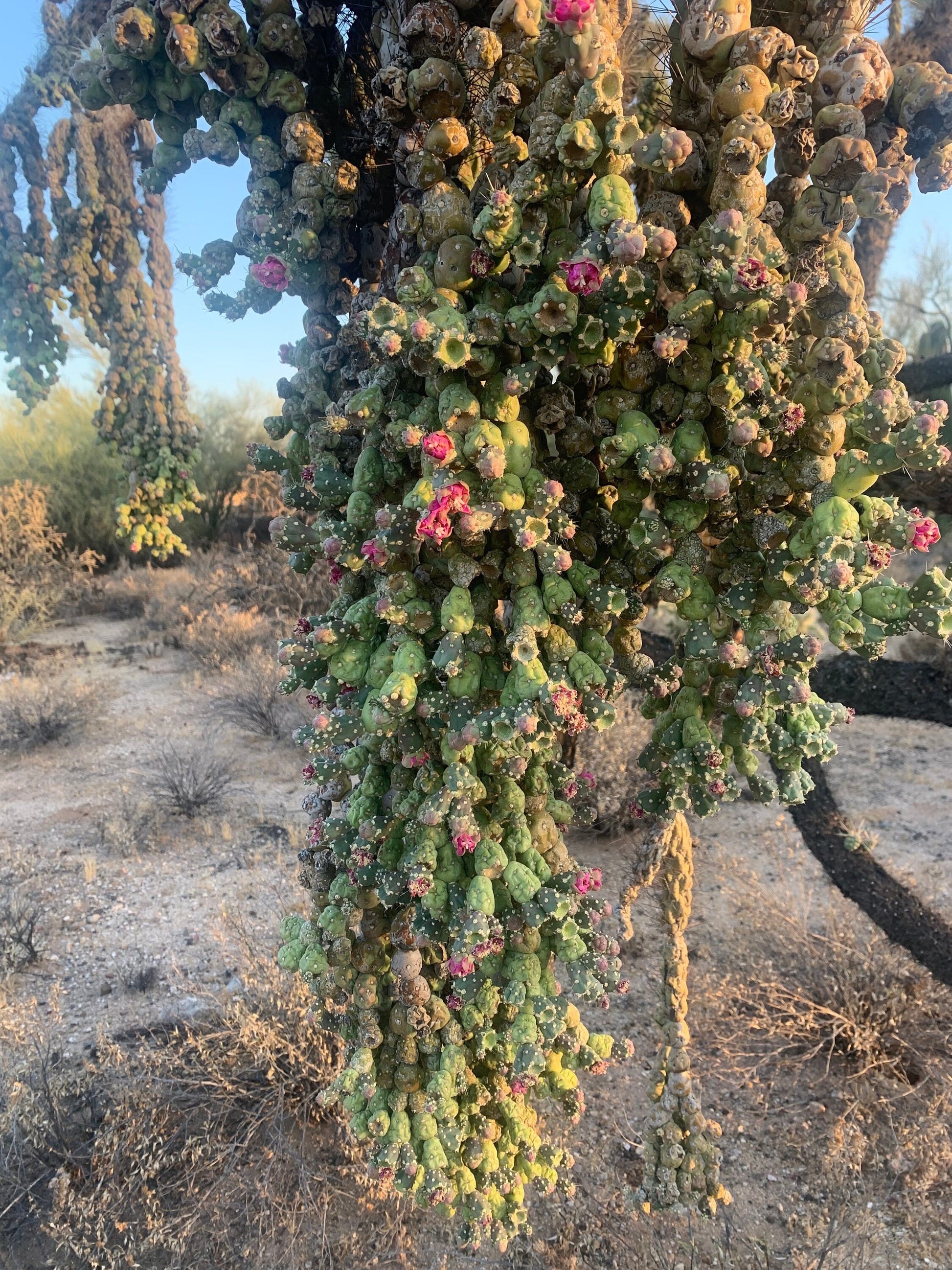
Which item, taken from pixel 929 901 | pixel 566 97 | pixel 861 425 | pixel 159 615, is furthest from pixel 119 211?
pixel 929 901

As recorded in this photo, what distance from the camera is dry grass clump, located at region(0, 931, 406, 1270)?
2.82 meters

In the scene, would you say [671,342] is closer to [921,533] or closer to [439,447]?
[439,447]

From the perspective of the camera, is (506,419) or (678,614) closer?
(506,419)

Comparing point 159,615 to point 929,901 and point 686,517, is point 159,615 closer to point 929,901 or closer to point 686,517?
point 929,901

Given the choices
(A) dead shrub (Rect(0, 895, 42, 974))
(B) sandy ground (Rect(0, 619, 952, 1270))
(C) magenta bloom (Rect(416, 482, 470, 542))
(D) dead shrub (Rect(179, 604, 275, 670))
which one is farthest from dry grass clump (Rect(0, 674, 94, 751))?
(C) magenta bloom (Rect(416, 482, 470, 542))

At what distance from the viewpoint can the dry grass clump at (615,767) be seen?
6227mm

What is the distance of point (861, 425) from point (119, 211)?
8.78 m

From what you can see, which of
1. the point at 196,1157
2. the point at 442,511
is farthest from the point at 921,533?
the point at 196,1157

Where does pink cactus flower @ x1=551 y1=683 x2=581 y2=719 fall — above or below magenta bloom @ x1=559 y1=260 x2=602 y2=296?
below

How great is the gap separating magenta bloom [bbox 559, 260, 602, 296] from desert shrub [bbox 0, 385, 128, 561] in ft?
46.2

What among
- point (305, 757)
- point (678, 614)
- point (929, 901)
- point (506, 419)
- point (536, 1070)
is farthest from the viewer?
point (305, 757)

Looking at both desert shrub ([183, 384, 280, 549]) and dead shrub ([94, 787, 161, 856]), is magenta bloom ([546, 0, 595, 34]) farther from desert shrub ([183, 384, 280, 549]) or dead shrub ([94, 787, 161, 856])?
desert shrub ([183, 384, 280, 549])

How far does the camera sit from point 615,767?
21.2ft

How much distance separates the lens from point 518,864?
1754 mm
